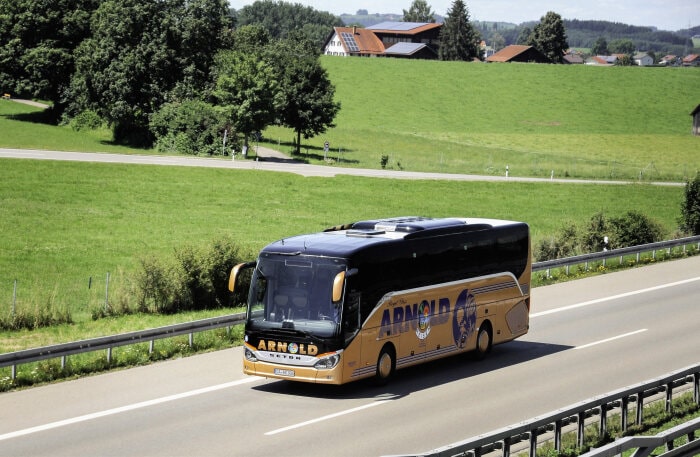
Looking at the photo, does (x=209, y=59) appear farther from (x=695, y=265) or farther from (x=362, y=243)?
(x=362, y=243)

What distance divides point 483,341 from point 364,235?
4.31m

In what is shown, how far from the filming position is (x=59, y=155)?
64.0m

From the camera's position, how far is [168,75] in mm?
80438

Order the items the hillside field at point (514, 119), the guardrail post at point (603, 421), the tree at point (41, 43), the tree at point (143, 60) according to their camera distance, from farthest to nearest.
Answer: the tree at point (41, 43)
the hillside field at point (514, 119)
the tree at point (143, 60)
the guardrail post at point (603, 421)

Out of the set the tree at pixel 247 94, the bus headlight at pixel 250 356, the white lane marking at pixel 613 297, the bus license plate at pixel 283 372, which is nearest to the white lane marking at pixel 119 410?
the bus headlight at pixel 250 356

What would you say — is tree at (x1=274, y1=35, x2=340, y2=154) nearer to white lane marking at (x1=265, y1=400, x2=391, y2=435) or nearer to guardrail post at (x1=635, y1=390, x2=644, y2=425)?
white lane marking at (x1=265, y1=400, x2=391, y2=435)

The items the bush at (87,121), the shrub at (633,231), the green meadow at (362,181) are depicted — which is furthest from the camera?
the bush at (87,121)

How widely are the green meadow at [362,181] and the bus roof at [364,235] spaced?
7484mm

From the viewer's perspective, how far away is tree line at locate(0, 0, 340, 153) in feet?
237

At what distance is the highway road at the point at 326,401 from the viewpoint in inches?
644

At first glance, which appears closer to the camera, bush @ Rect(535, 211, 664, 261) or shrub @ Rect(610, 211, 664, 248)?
bush @ Rect(535, 211, 664, 261)

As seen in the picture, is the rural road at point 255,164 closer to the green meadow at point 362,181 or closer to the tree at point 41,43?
the green meadow at point 362,181

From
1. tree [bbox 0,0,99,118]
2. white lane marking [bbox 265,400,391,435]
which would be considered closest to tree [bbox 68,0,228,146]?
tree [bbox 0,0,99,118]

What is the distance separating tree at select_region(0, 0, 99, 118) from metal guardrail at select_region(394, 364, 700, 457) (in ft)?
250
